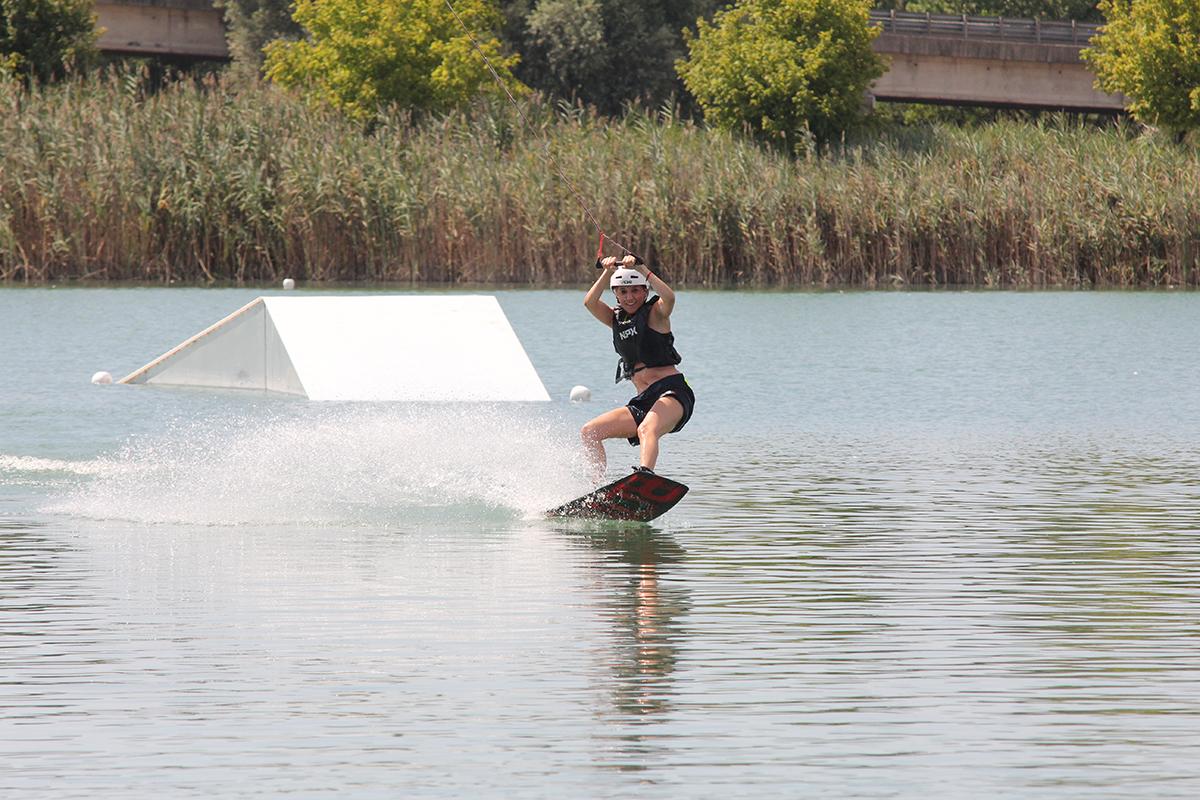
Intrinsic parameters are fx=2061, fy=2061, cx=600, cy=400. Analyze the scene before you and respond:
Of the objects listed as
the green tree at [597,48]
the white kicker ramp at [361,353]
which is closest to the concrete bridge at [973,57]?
the green tree at [597,48]

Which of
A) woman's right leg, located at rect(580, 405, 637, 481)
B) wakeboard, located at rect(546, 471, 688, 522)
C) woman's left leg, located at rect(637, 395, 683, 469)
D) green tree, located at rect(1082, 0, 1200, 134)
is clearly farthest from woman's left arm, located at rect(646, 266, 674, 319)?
green tree, located at rect(1082, 0, 1200, 134)

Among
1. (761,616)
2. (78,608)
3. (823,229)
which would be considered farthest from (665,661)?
(823,229)

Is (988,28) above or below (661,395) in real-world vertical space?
above

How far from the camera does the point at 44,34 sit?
46.5 meters

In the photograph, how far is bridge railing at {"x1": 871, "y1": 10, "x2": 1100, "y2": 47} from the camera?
60.2m

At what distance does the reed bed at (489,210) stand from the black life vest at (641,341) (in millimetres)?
21582

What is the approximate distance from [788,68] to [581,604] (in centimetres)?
4037

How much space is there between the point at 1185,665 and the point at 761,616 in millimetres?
1768

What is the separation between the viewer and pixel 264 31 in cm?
5947

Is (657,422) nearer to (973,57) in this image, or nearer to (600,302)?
(600,302)

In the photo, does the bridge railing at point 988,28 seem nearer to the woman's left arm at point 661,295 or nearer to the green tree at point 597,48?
the green tree at point 597,48

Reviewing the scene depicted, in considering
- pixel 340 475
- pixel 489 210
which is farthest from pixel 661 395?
pixel 489 210

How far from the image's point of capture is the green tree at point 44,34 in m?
45.6

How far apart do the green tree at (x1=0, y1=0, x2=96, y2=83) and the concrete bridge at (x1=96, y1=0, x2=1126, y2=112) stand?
1262cm
